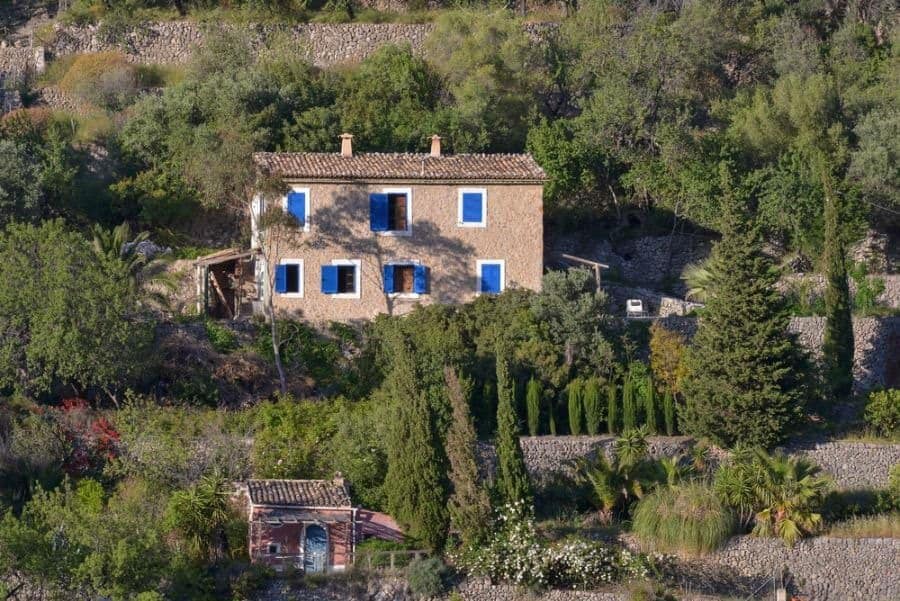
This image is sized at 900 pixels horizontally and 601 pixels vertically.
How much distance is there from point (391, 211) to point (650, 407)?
8.21 m

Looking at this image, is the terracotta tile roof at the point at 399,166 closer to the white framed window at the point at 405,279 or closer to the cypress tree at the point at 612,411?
the white framed window at the point at 405,279

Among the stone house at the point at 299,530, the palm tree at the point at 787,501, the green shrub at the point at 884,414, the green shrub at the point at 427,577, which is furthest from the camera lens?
the green shrub at the point at 884,414

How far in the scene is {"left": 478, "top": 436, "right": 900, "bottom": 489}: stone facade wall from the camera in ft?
133

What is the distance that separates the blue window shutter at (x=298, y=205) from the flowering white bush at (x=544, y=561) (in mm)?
11146

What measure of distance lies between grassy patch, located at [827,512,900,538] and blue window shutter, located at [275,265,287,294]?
1417cm

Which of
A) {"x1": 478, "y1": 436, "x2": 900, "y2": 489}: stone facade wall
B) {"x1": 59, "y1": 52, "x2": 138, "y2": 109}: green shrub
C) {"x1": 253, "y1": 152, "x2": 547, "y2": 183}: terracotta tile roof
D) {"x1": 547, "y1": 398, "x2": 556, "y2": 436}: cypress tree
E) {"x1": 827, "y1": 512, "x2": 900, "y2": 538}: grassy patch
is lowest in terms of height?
{"x1": 827, "y1": 512, "x2": 900, "y2": 538}: grassy patch

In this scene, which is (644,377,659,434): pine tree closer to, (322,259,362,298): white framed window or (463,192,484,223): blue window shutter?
(463,192,484,223): blue window shutter

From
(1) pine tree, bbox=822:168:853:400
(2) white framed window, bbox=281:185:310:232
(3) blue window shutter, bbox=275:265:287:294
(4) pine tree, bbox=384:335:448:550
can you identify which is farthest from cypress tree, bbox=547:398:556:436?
(2) white framed window, bbox=281:185:310:232

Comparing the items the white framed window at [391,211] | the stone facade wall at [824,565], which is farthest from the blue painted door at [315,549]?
the white framed window at [391,211]

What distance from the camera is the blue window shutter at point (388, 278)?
45.0 meters

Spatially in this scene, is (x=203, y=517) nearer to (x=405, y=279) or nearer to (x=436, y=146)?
(x=405, y=279)

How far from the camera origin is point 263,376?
4291 cm

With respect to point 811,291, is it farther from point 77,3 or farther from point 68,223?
point 77,3

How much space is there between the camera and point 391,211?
149ft
